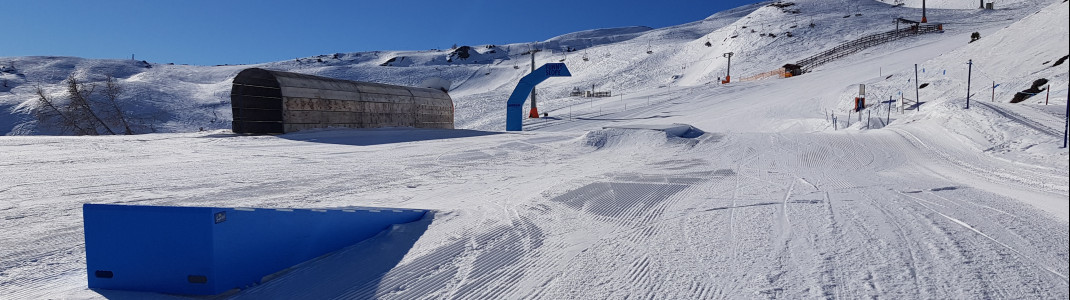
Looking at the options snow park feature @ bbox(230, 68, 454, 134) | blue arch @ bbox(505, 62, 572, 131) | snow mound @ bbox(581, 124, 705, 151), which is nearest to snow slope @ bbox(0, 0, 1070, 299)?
snow mound @ bbox(581, 124, 705, 151)

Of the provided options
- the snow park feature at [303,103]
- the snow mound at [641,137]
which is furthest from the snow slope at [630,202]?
the snow park feature at [303,103]

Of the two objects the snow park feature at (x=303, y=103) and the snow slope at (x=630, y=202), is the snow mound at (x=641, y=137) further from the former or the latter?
the snow park feature at (x=303, y=103)

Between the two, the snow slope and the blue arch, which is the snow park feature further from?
the blue arch

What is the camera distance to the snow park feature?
57.0ft

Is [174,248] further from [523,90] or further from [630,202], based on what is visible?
[523,90]

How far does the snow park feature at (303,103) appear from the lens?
17.4m

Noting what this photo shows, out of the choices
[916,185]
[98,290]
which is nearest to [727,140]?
[916,185]

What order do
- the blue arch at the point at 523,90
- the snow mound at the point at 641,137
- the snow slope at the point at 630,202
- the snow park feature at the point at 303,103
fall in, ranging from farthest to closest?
the blue arch at the point at 523,90 < the snow park feature at the point at 303,103 < the snow mound at the point at 641,137 < the snow slope at the point at 630,202

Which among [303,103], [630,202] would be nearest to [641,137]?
[630,202]

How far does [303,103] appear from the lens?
1777 cm

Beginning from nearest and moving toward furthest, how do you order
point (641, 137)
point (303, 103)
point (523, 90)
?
1. point (641, 137)
2. point (303, 103)
3. point (523, 90)

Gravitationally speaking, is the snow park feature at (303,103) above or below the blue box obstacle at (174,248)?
above

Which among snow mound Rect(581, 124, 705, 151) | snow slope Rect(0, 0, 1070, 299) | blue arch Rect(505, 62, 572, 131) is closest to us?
snow slope Rect(0, 0, 1070, 299)

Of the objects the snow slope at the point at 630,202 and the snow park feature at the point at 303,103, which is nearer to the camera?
the snow slope at the point at 630,202
